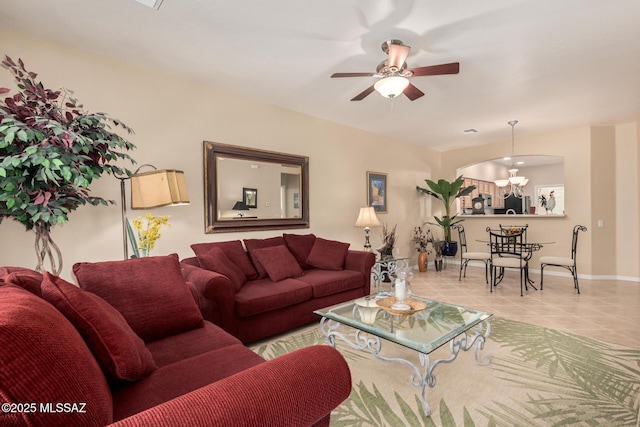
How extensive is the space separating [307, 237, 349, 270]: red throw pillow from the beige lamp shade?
1735 mm

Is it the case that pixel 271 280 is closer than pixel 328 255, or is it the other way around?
pixel 271 280

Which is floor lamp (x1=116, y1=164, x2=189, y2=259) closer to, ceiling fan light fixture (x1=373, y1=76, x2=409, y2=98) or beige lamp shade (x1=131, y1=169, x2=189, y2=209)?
beige lamp shade (x1=131, y1=169, x2=189, y2=209)

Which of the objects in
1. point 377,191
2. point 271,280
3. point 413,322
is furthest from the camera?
point 377,191

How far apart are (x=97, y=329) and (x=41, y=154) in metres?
1.13

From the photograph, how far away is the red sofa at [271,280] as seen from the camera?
7.93 ft

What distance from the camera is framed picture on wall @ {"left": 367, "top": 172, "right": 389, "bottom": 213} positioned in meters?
5.30

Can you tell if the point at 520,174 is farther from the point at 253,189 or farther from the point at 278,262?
the point at 278,262

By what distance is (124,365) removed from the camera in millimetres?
1134

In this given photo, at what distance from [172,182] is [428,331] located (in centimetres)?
229

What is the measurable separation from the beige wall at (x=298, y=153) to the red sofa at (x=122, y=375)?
1535 millimetres

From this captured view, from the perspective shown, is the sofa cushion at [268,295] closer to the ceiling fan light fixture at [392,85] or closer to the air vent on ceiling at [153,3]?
the ceiling fan light fixture at [392,85]

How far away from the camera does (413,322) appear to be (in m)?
2.15

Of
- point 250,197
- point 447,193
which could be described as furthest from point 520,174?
point 250,197

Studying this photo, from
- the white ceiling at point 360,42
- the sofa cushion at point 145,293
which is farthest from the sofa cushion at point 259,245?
the white ceiling at point 360,42
